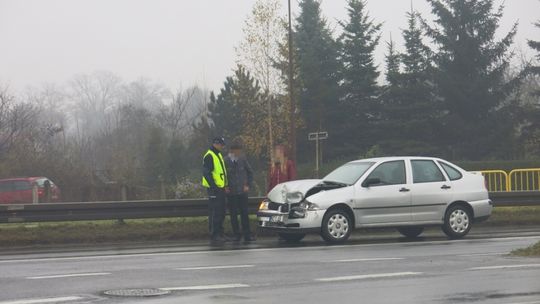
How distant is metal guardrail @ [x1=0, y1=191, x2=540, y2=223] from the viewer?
16.8 m

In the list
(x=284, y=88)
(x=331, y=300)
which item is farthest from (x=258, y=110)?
(x=331, y=300)

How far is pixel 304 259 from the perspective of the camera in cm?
1218

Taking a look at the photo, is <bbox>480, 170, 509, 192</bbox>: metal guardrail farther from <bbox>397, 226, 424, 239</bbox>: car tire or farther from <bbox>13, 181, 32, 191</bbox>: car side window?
<bbox>13, 181, 32, 191</bbox>: car side window

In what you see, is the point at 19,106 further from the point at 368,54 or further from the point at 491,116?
the point at 491,116

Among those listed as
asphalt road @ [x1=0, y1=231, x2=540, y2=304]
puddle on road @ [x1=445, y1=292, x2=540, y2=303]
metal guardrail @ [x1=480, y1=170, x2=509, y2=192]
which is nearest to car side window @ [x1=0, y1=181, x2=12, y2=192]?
metal guardrail @ [x1=480, y1=170, x2=509, y2=192]

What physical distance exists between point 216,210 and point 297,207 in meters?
1.73

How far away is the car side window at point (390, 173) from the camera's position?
1606 centimetres

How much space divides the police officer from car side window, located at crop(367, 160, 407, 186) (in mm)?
2766

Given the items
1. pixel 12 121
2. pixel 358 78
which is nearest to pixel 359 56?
pixel 358 78

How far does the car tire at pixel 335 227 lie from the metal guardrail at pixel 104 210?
3.35m

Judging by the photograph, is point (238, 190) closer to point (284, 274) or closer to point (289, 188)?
point (289, 188)

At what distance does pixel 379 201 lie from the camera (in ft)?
52.0

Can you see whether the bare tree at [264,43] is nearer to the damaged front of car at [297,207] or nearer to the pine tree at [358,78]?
the pine tree at [358,78]

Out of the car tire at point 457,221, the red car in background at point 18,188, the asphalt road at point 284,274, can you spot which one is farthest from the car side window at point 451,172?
the red car in background at point 18,188
